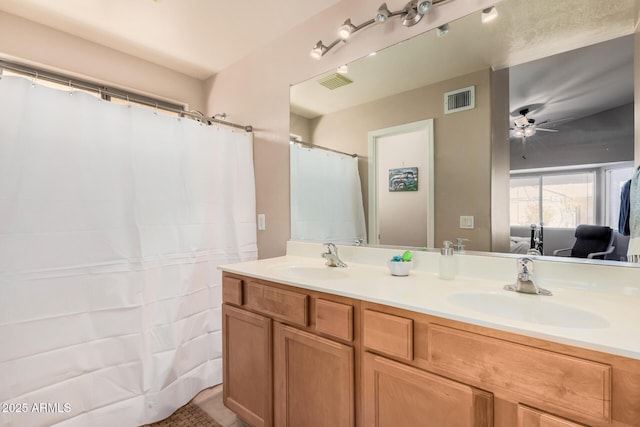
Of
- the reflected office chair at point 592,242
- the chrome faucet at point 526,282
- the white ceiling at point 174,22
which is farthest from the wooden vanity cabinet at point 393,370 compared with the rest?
the white ceiling at point 174,22

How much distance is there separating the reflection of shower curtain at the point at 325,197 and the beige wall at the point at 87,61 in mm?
1354

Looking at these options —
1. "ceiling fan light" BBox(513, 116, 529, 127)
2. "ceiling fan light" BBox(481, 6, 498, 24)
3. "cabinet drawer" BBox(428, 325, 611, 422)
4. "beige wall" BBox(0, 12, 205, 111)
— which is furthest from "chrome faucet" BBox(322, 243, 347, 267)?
"beige wall" BBox(0, 12, 205, 111)

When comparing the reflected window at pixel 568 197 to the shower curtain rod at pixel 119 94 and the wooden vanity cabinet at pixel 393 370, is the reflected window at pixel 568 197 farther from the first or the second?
the shower curtain rod at pixel 119 94

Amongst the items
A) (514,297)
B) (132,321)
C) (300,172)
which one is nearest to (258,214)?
(300,172)

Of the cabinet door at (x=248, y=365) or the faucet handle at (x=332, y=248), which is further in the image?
the faucet handle at (x=332, y=248)

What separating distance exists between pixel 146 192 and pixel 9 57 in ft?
3.95

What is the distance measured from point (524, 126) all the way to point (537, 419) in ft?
3.51

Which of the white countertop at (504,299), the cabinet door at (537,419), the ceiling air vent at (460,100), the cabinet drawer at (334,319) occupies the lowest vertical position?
the cabinet door at (537,419)

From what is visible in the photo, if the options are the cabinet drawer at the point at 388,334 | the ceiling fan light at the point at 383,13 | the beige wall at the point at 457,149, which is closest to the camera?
the cabinet drawer at the point at 388,334

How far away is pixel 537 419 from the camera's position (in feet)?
2.42

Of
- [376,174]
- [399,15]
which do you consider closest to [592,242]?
[376,174]

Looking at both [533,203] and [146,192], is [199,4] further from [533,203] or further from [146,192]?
[533,203]

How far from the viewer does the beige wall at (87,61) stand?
1.81 m

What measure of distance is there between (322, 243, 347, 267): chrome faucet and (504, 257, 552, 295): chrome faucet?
82cm
